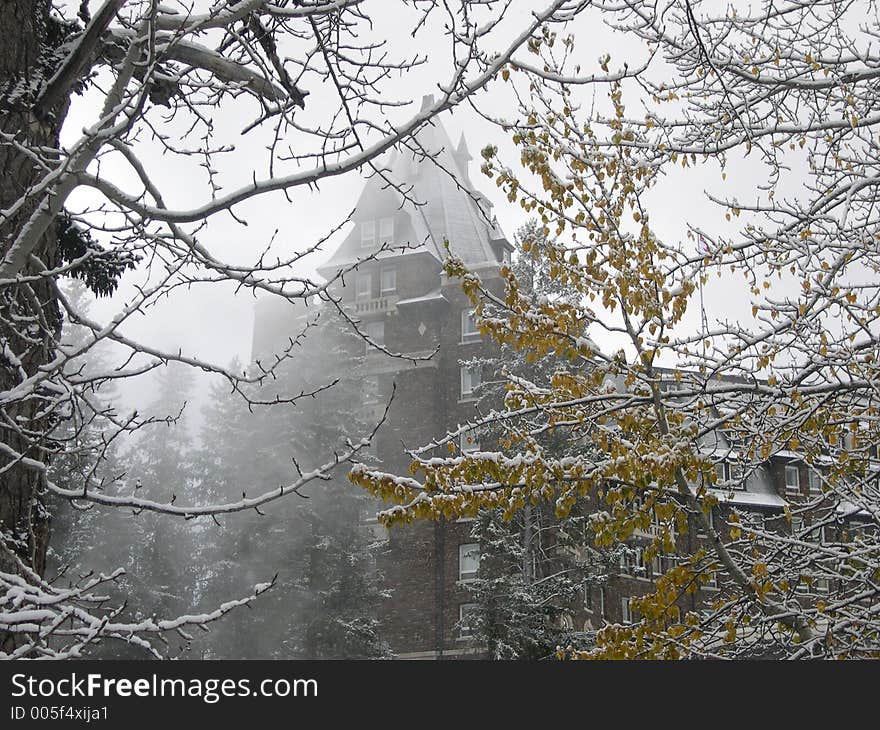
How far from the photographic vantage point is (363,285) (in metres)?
47.8

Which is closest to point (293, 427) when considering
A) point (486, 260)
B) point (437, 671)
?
point (486, 260)

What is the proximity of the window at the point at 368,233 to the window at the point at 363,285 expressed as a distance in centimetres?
160

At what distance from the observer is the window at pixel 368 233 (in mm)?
48031

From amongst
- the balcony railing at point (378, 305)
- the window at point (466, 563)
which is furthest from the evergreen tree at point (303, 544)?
the balcony railing at point (378, 305)

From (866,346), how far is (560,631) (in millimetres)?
20691

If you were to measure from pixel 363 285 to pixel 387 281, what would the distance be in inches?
50.6

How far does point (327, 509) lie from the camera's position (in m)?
33.5

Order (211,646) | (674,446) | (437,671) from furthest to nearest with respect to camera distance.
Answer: (211,646) < (674,446) < (437,671)

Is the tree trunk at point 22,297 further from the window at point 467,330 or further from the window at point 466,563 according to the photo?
the window at point 467,330

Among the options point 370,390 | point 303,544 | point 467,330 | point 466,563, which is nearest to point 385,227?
point 467,330

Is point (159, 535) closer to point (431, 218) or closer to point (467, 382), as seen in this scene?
point (467, 382)

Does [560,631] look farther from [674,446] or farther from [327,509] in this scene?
[674,446]

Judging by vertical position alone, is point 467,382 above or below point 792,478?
above

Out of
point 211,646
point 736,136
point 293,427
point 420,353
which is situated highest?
point 420,353
